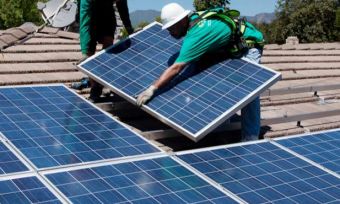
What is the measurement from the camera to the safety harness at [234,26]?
7316 millimetres

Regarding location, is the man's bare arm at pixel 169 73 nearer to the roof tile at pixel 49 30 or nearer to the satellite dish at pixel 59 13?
the roof tile at pixel 49 30

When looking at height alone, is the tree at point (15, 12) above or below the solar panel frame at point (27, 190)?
below

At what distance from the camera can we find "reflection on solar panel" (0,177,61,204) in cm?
464

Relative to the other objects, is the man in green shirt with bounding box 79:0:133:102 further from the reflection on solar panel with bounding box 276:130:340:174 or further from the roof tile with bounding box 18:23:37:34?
the roof tile with bounding box 18:23:37:34

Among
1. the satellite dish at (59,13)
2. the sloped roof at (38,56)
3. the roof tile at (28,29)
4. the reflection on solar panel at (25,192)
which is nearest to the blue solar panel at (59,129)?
the reflection on solar panel at (25,192)

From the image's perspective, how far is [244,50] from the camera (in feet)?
25.2

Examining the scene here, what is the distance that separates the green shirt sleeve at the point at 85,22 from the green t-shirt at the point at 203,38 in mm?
2179

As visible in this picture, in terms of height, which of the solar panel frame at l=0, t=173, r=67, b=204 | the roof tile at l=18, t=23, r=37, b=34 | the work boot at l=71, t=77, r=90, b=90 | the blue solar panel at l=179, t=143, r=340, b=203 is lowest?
the blue solar panel at l=179, t=143, r=340, b=203

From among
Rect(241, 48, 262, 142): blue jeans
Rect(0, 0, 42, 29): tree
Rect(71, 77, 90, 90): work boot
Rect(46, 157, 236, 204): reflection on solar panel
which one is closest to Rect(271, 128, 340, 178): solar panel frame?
Rect(241, 48, 262, 142): blue jeans

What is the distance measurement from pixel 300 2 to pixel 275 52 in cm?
4790

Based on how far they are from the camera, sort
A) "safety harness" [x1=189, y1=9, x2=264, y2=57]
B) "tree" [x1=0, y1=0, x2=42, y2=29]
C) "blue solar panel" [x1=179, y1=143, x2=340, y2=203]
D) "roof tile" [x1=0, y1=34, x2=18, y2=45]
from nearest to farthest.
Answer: "blue solar panel" [x1=179, y1=143, x2=340, y2=203] → "safety harness" [x1=189, y1=9, x2=264, y2=57] → "roof tile" [x1=0, y1=34, x2=18, y2=45] → "tree" [x1=0, y1=0, x2=42, y2=29]

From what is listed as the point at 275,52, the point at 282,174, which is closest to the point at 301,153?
the point at 282,174

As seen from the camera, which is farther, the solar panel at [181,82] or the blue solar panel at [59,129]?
the solar panel at [181,82]

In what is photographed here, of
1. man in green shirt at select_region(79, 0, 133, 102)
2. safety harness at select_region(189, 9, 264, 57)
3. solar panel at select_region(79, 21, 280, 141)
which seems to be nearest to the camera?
solar panel at select_region(79, 21, 280, 141)
